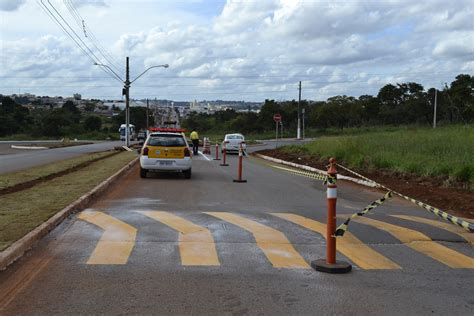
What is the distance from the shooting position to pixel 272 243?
25.6 feet

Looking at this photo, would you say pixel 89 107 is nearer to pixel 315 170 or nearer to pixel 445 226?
pixel 315 170

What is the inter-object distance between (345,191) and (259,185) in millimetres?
2528

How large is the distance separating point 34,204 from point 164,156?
286 inches

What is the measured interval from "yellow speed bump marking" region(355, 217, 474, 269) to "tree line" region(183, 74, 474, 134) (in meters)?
57.3

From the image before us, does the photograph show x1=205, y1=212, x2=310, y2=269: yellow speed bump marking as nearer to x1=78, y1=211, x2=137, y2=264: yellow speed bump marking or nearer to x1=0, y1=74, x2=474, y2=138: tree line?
x1=78, y1=211, x2=137, y2=264: yellow speed bump marking

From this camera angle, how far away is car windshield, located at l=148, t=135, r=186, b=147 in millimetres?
17422

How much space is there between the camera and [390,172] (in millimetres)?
17922

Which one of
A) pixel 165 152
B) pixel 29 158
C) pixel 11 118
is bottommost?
pixel 29 158

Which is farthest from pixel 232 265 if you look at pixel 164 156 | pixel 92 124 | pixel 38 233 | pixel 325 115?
pixel 92 124

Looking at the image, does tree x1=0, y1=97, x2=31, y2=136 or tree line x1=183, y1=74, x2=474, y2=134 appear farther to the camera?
tree x1=0, y1=97, x2=31, y2=136

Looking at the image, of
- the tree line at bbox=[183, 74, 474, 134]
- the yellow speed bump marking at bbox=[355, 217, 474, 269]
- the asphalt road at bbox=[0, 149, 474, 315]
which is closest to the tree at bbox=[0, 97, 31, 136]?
the tree line at bbox=[183, 74, 474, 134]

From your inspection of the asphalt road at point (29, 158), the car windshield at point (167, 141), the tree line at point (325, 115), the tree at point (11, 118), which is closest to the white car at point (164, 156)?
the car windshield at point (167, 141)

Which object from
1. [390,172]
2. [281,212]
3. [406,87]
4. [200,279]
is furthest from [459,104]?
[200,279]

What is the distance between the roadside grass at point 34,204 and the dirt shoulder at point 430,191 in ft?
26.6
